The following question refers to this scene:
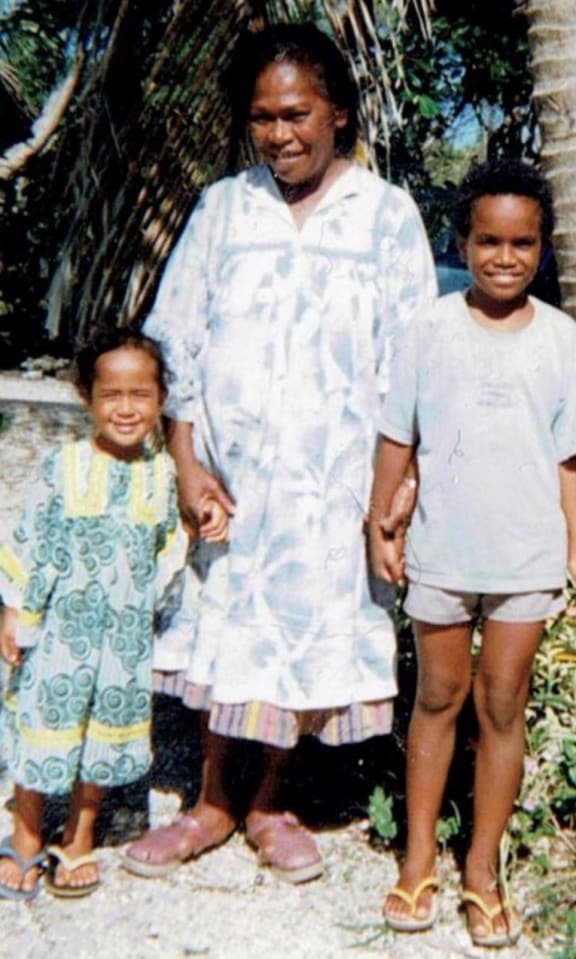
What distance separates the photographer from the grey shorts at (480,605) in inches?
110

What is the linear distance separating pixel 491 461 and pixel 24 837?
4.75 feet

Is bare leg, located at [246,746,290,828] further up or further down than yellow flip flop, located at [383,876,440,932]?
further up

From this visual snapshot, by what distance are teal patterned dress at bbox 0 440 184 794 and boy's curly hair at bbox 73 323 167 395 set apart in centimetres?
16

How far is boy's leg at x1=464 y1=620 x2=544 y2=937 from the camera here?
2844 mm

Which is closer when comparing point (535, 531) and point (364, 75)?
point (535, 531)

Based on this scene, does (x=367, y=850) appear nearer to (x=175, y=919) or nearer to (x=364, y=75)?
(x=175, y=919)

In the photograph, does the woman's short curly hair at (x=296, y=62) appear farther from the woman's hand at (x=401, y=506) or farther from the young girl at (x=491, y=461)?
the woman's hand at (x=401, y=506)

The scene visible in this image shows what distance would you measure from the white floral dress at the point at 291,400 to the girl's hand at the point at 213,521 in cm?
3

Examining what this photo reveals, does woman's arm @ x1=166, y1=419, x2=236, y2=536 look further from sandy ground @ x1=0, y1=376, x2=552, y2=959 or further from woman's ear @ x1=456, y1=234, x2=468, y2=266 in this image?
sandy ground @ x1=0, y1=376, x2=552, y2=959

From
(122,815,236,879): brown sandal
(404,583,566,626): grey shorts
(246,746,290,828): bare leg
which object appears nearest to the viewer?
(404,583,566,626): grey shorts

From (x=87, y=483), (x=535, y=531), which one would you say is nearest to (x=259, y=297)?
(x=87, y=483)

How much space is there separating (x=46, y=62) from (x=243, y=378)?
3.93 metres

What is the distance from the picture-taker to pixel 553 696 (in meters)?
3.25

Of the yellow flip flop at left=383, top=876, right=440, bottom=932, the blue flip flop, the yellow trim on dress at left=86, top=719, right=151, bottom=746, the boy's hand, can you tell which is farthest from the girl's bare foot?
the yellow flip flop at left=383, top=876, right=440, bottom=932
